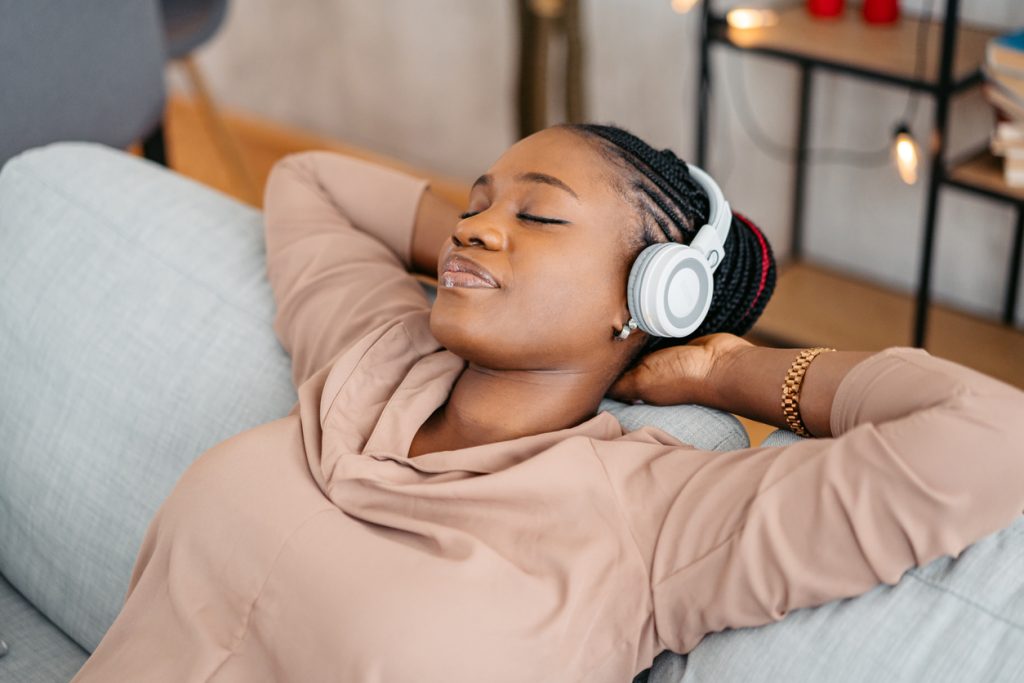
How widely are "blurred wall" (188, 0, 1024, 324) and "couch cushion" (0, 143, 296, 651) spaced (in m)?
1.44

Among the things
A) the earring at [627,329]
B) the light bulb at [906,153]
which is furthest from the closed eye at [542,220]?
the light bulb at [906,153]

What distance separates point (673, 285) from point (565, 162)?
161 millimetres

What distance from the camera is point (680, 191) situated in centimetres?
113

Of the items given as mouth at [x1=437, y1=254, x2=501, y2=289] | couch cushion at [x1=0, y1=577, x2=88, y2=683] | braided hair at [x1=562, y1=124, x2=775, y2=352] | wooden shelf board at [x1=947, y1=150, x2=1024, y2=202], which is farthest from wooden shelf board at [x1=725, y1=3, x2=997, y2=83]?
couch cushion at [x1=0, y1=577, x2=88, y2=683]

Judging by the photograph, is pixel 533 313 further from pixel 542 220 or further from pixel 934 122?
pixel 934 122

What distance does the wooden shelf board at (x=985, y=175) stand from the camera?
1.99 meters

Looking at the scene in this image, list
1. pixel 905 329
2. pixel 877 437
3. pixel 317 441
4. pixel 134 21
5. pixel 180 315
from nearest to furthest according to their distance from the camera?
pixel 877 437
pixel 317 441
pixel 180 315
pixel 134 21
pixel 905 329

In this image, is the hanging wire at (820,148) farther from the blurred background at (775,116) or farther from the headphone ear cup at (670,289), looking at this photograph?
the headphone ear cup at (670,289)

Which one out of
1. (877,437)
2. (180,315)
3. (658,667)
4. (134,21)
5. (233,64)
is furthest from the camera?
(233,64)

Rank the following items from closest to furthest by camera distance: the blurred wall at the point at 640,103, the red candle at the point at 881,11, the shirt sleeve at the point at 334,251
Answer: the shirt sleeve at the point at 334,251 < the red candle at the point at 881,11 < the blurred wall at the point at 640,103

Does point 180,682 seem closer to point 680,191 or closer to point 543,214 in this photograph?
point 543,214

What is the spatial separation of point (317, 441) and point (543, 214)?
1.03 feet

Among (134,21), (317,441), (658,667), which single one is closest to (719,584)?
(658,667)

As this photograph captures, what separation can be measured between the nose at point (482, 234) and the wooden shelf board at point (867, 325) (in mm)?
1458
